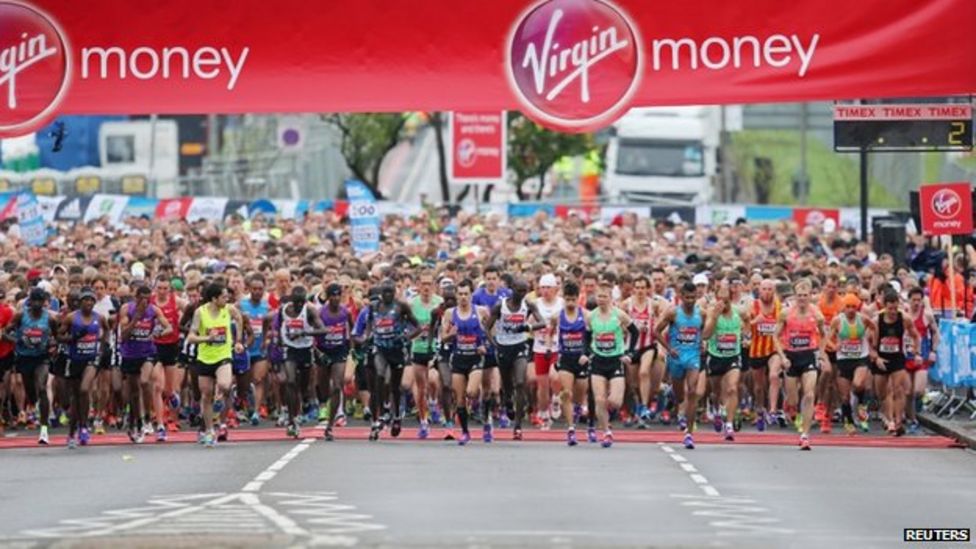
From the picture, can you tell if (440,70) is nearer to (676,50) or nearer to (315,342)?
(676,50)

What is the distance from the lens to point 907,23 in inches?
478

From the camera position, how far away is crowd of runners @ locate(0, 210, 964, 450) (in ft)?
80.9

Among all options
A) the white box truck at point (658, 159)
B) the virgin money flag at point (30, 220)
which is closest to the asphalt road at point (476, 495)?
the virgin money flag at point (30, 220)

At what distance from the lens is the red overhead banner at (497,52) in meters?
12.1

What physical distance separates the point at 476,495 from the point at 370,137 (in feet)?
172

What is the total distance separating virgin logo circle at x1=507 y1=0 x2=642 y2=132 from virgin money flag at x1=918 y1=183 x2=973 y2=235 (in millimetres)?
15364

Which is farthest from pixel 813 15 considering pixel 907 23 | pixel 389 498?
pixel 389 498

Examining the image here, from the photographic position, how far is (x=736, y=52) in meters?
12.2

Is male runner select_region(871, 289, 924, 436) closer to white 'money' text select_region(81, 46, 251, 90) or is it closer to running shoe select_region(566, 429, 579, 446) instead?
running shoe select_region(566, 429, 579, 446)

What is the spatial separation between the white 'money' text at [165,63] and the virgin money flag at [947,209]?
16120 millimetres

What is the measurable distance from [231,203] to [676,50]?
4172cm

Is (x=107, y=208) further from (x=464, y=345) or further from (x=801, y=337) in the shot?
(x=801, y=337)

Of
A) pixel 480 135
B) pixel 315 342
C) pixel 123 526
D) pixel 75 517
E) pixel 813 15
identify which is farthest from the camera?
pixel 480 135

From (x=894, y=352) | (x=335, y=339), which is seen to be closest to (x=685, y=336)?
(x=894, y=352)
